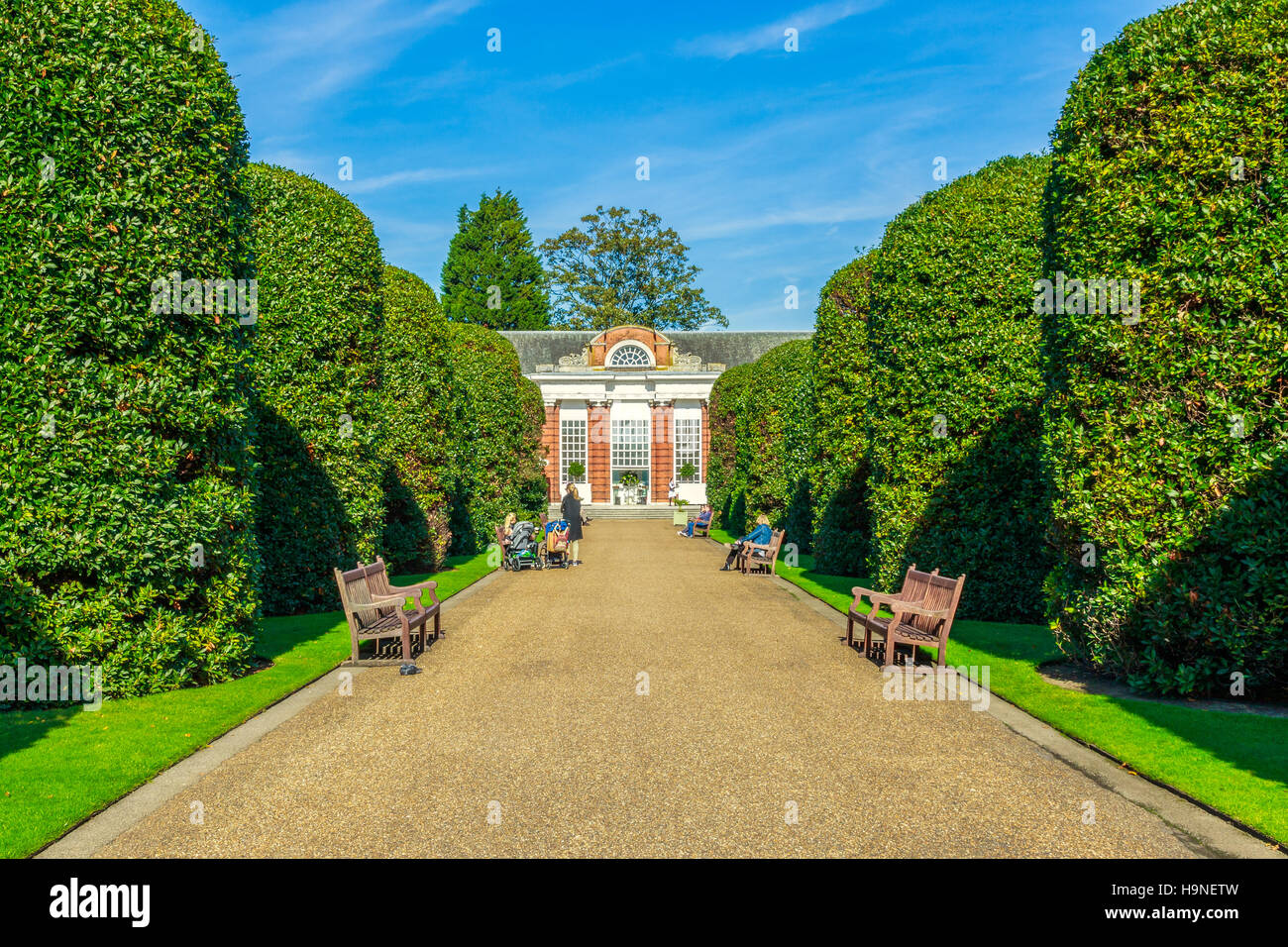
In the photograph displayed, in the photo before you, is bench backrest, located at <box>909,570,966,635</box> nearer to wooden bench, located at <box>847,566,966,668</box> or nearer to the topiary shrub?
wooden bench, located at <box>847,566,966,668</box>

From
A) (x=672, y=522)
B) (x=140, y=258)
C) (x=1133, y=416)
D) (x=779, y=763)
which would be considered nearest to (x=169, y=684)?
(x=140, y=258)

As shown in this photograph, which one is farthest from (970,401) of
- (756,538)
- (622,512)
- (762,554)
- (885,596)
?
(622,512)

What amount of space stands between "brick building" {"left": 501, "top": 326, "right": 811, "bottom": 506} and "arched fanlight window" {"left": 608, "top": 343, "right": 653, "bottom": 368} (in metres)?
0.06

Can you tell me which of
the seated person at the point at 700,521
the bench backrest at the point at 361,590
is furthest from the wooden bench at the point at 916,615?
the seated person at the point at 700,521

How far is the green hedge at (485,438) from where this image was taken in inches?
850

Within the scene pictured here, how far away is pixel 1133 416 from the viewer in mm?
7332

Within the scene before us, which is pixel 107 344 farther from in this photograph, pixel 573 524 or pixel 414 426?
pixel 573 524

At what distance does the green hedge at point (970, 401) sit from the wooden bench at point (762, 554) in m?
4.80

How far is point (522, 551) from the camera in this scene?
1842cm

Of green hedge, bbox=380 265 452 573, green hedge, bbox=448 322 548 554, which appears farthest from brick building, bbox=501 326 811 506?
green hedge, bbox=380 265 452 573

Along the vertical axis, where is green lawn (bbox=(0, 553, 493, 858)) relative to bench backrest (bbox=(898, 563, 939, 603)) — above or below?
below

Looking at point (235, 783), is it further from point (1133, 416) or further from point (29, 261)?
point (1133, 416)

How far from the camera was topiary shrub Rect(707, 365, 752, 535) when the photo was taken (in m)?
30.5
